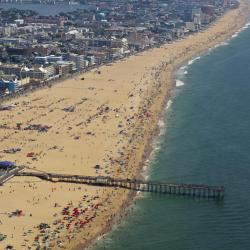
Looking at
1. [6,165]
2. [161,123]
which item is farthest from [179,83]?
[6,165]

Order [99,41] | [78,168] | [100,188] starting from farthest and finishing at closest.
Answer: [99,41] < [78,168] < [100,188]

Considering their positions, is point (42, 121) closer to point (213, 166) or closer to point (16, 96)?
point (16, 96)

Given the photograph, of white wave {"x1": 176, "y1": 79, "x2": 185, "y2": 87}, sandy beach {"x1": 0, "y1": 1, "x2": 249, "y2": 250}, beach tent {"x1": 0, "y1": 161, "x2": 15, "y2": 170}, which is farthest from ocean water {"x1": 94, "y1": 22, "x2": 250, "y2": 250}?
beach tent {"x1": 0, "y1": 161, "x2": 15, "y2": 170}

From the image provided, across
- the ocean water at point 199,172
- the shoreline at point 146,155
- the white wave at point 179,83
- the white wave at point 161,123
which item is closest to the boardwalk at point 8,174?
the shoreline at point 146,155

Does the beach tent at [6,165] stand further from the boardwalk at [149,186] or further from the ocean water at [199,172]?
the ocean water at [199,172]

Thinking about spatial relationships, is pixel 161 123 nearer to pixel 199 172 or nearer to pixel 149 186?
pixel 199 172

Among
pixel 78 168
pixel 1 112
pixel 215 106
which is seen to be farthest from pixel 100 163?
pixel 215 106
